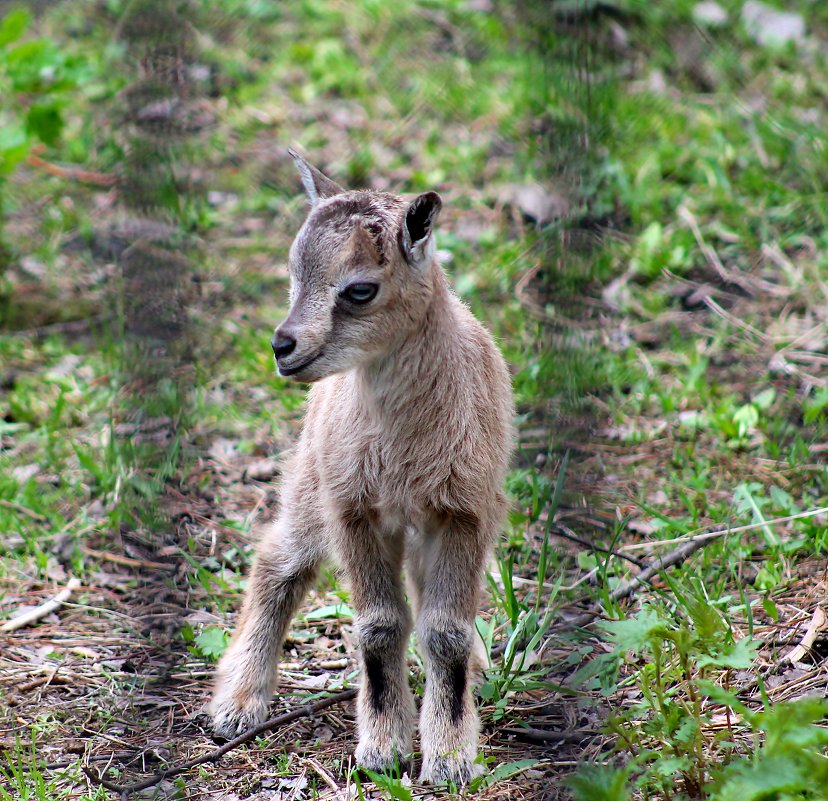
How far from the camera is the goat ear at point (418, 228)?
14.0 feet

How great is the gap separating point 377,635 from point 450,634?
0.31 meters

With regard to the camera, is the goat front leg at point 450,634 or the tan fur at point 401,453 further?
the goat front leg at point 450,634

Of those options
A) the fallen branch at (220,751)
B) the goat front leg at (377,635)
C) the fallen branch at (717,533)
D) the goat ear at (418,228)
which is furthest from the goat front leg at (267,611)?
the fallen branch at (717,533)

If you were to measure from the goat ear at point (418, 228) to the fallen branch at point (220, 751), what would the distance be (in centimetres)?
205

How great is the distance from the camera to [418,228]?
4.32m

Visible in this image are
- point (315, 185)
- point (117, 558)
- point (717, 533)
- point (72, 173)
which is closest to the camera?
point (315, 185)

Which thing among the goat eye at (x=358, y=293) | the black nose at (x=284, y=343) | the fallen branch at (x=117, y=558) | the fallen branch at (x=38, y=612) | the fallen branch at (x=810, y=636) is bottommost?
the fallen branch at (x=38, y=612)

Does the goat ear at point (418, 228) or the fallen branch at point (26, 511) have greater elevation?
the goat ear at point (418, 228)

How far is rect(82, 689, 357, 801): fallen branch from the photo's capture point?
4.23m

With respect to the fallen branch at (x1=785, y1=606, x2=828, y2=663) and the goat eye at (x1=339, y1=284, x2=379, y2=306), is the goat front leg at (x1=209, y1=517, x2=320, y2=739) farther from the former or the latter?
the fallen branch at (x1=785, y1=606, x2=828, y2=663)

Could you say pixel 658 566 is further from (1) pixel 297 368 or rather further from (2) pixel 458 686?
(1) pixel 297 368

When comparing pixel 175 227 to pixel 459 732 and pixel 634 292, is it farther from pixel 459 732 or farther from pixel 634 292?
pixel 634 292

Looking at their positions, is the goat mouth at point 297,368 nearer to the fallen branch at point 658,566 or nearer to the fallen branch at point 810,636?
the fallen branch at point 658,566

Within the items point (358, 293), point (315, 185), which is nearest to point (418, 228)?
point (358, 293)
